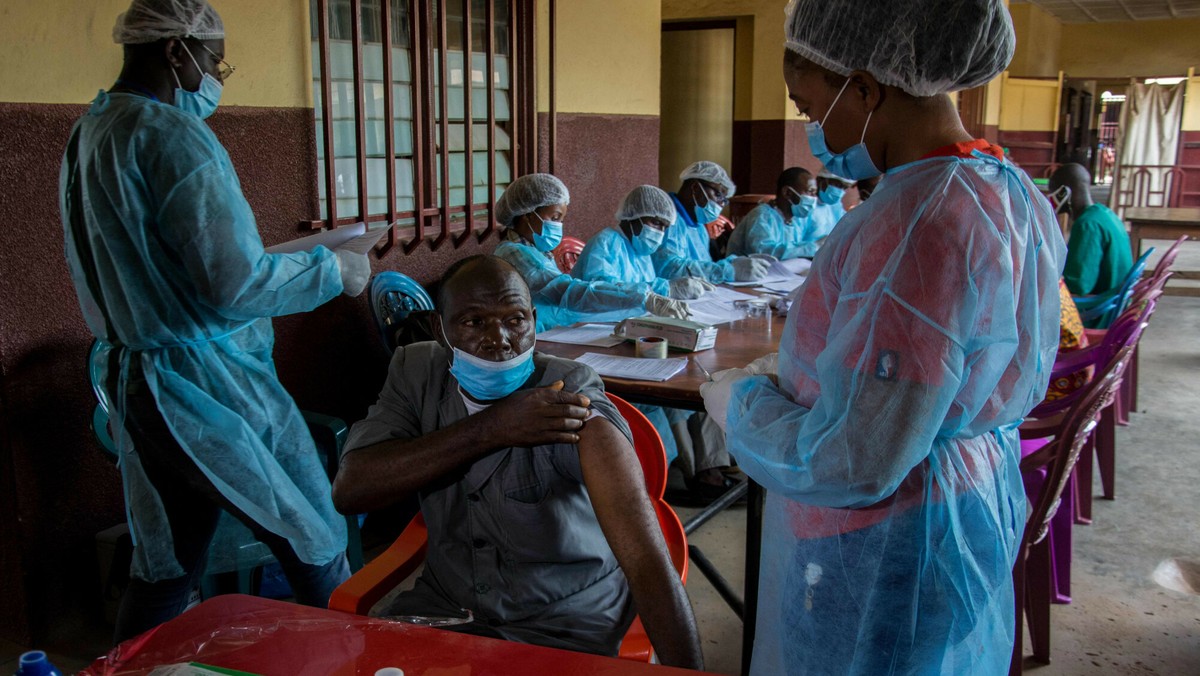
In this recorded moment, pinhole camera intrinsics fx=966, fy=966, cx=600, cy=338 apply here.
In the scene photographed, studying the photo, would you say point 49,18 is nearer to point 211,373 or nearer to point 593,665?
point 211,373

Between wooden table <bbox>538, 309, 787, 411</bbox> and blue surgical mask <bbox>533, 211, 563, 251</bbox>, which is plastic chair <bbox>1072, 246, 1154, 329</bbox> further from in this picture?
blue surgical mask <bbox>533, 211, 563, 251</bbox>

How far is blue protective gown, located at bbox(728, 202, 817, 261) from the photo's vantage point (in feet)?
17.9

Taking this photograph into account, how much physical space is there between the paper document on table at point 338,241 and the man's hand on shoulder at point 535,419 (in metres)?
1.01

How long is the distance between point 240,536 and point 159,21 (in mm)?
1274

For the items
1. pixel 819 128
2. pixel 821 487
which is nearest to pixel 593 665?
pixel 821 487

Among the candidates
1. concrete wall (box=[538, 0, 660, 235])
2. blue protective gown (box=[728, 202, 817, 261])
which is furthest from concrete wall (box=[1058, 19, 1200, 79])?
concrete wall (box=[538, 0, 660, 235])

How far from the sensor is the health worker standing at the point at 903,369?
3.76ft

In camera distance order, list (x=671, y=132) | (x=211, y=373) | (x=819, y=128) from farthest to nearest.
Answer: (x=671, y=132)
(x=211, y=373)
(x=819, y=128)

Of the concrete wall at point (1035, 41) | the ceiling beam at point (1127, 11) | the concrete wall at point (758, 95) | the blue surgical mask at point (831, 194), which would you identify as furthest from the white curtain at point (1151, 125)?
the blue surgical mask at point (831, 194)

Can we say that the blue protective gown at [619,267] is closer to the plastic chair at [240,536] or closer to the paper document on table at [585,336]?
the paper document on table at [585,336]

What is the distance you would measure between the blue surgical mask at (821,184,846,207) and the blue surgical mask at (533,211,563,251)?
136 inches

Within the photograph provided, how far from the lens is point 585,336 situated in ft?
10.3

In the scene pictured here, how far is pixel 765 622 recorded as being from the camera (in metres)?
1.45

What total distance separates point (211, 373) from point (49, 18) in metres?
1.09
